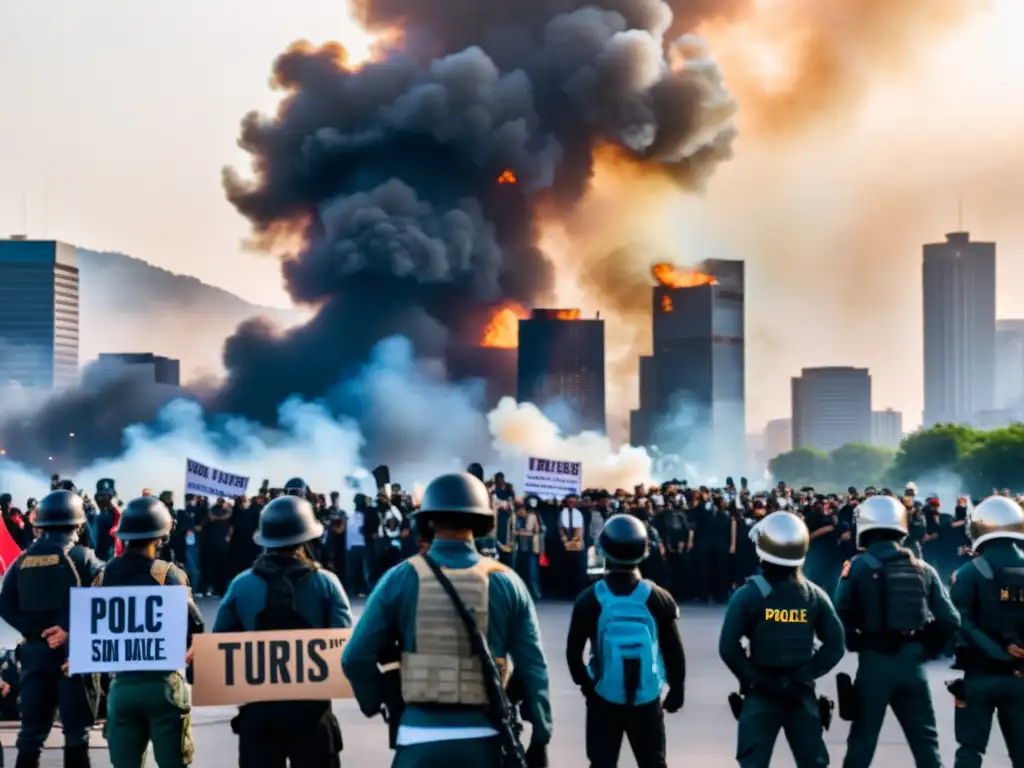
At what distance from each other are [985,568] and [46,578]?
4749 mm

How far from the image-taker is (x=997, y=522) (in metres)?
8.20

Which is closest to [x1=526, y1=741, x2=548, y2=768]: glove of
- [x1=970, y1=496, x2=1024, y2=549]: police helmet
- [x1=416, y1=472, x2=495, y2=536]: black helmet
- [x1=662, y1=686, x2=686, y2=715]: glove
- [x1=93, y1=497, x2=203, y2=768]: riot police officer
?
[x1=416, y1=472, x2=495, y2=536]: black helmet

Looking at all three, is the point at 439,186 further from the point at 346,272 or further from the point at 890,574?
the point at 890,574

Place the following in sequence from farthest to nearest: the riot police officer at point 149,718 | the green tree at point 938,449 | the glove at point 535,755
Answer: the green tree at point 938,449 < the riot police officer at point 149,718 < the glove at point 535,755

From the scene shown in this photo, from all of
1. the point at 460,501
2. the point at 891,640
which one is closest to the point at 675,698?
the point at 891,640

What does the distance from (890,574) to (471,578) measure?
3.42m

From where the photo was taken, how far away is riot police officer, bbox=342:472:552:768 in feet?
17.8

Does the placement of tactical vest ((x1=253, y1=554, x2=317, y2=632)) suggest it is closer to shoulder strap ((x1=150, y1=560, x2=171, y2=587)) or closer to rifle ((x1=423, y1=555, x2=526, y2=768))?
shoulder strap ((x1=150, y1=560, x2=171, y2=587))

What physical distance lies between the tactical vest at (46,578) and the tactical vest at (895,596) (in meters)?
4.04

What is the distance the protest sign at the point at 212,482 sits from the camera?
2400 cm

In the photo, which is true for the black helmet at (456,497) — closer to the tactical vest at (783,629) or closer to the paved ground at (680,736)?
the tactical vest at (783,629)

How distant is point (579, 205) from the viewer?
8938 centimetres

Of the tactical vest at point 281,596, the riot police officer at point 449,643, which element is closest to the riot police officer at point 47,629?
the tactical vest at point 281,596

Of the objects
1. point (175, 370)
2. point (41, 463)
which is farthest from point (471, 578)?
point (175, 370)
